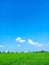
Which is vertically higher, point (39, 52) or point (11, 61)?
point (39, 52)

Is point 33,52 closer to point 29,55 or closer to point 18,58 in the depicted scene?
point 29,55

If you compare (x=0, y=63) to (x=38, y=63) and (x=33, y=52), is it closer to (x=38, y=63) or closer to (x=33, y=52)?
(x=38, y=63)

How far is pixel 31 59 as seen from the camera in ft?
38.3

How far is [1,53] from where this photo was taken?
13.2 m

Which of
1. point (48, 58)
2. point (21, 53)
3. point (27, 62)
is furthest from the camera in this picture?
point (21, 53)

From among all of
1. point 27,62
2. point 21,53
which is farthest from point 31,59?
point 21,53

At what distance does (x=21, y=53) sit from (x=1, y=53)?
1358 millimetres

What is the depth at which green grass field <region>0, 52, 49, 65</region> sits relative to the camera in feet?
36.4

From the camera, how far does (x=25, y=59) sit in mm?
11539

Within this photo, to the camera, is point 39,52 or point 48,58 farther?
point 39,52

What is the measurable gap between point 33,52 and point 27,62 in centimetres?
260

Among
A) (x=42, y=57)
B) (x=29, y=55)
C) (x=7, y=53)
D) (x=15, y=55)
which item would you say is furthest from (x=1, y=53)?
(x=42, y=57)

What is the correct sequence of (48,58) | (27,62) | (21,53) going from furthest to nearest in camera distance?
(21,53) → (48,58) → (27,62)

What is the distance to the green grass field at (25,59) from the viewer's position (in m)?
11.1
